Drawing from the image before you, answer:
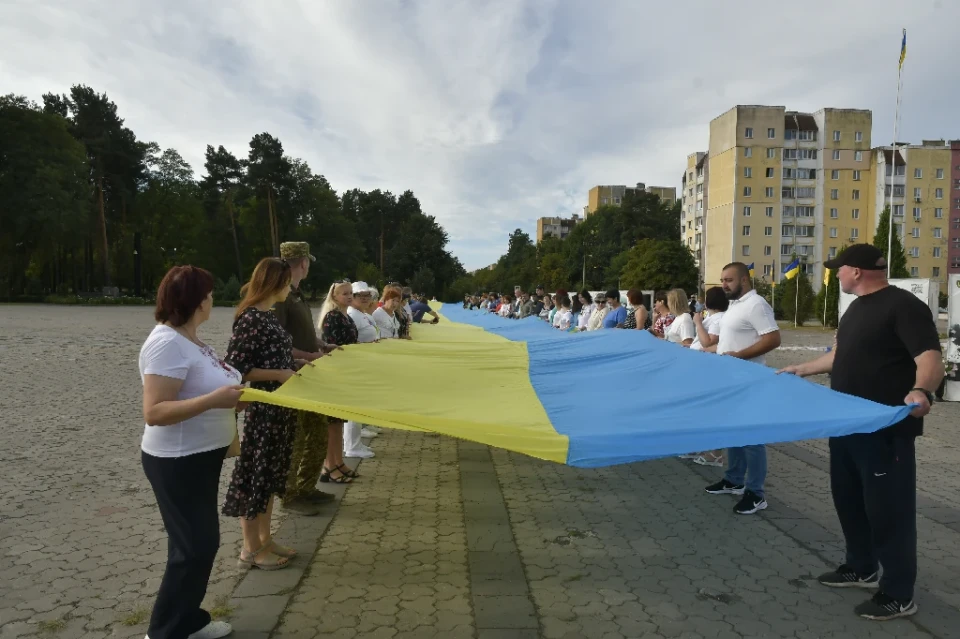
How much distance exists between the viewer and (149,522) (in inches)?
195

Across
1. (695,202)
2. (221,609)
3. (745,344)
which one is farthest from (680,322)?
(695,202)

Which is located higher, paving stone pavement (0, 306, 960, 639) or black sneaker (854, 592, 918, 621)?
black sneaker (854, 592, 918, 621)

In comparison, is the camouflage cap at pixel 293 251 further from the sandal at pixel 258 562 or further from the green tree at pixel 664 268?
the green tree at pixel 664 268

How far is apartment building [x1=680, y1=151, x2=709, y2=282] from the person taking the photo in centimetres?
8681

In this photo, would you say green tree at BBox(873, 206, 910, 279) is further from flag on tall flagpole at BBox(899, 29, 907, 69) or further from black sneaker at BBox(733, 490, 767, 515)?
black sneaker at BBox(733, 490, 767, 515)

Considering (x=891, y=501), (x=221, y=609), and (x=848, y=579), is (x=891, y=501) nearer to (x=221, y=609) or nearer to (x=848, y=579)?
(x=848, y=579)

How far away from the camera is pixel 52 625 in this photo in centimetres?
334

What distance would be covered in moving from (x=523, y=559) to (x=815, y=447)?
16.2 feet

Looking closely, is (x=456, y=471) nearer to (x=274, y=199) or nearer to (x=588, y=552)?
(x=588, y=552)

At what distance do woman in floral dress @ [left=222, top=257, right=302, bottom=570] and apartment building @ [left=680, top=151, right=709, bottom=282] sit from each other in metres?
83.9

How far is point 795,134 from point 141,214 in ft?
221

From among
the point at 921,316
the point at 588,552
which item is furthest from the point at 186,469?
the point at 921,316

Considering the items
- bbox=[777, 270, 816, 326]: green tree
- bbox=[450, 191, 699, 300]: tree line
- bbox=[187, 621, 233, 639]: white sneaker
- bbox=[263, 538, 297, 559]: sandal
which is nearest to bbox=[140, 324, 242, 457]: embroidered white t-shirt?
bbox=[187, 621, 233, 639]: white sneaker

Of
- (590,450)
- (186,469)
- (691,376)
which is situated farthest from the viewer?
(691,376)
